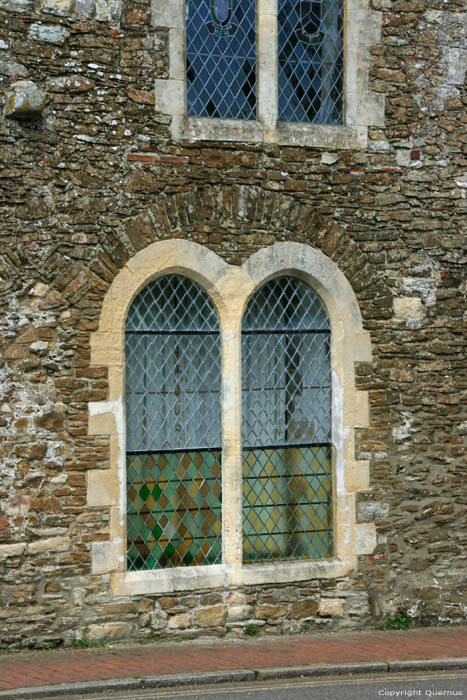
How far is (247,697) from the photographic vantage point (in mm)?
8031

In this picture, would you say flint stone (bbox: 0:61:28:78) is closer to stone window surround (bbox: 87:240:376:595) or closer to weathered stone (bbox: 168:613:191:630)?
stone window surround (bbox: 87:240:376:595)

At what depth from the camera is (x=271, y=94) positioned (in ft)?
34.0

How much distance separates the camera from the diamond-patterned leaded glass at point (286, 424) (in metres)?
10.4

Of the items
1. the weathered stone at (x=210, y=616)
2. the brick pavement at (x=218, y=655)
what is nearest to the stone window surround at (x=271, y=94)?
the weathered stone at (x=210, y=616)

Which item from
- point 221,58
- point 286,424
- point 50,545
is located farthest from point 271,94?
point 50,545

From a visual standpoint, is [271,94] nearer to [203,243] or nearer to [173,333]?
[203,243]

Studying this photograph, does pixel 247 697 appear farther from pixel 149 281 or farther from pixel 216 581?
pixel 149 281

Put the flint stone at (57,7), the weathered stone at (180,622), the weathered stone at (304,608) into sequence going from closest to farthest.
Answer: the flint stone at (57,7)
the weathered stone at (180,622)
the weathered stone at (304,608)

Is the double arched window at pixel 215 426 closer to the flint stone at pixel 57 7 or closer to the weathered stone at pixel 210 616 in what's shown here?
the weathered stone at pixel 210 616

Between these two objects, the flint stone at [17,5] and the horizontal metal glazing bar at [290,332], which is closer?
the flint stone at [17,5]

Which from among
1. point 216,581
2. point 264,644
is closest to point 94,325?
point 216,581

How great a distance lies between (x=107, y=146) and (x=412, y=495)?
14.1ft

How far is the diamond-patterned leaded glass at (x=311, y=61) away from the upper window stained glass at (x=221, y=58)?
312 millimetres

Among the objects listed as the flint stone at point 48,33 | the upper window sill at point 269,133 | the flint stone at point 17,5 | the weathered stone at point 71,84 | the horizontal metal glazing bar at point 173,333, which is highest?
the flint stone at point 17,5
